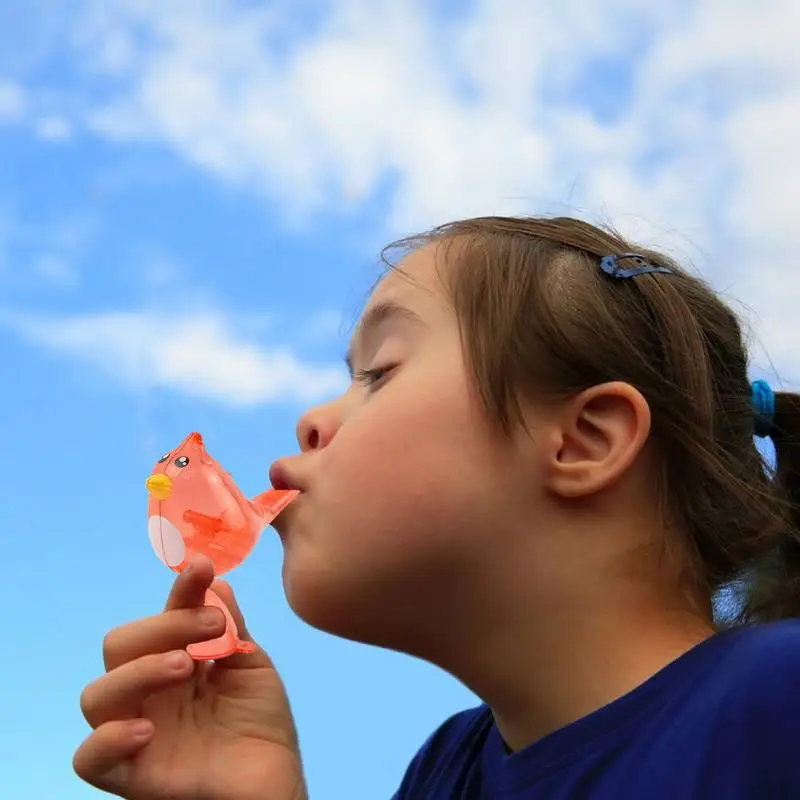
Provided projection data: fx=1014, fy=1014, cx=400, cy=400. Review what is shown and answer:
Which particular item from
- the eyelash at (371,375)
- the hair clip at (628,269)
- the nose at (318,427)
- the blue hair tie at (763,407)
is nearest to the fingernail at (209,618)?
the nose at (318,427)

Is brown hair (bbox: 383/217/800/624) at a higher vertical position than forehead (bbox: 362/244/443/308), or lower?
lower

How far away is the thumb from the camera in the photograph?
1.36m

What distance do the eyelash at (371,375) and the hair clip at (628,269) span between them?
0.33m

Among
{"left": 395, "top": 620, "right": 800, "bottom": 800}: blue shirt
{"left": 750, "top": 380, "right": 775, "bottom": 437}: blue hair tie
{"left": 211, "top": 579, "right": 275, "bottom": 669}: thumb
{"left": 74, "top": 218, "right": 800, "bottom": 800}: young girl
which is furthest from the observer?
{"left": 750, "top": 380, "right": 775, "bottom": 437}: blue hair tie

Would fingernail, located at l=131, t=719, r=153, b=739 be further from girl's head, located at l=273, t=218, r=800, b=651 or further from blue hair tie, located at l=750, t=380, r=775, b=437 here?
blue hair tie, located at l=750, t=380, r=775, b=437

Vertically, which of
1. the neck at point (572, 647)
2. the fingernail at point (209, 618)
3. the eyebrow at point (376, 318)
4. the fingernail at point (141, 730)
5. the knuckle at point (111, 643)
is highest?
the eyebrow at point (376, 318)

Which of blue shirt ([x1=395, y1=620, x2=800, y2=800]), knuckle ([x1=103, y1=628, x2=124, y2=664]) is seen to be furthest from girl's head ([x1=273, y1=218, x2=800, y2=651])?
knuckle ([x1=103, y1=628, x2=124, y2=664])

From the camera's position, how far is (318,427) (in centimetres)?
128

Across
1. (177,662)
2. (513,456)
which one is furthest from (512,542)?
(177,662)

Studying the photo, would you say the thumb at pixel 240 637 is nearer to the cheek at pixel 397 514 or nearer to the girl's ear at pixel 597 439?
the cheek at pixel 397 514

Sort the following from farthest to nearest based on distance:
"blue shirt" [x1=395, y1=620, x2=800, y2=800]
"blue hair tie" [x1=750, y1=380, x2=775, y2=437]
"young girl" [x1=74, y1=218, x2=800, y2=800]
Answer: "blue hair tie" [x1=750, y1=380, x2=775, y2=437]
"young girl" [x1=74, y1=218, x2=800, y2=800]
"blue shirt" [x1=395, y1=620, x2=800, y2=800]

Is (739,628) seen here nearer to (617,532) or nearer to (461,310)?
(617,532)

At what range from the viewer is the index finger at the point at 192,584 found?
1172mm

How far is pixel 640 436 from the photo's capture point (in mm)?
1211
